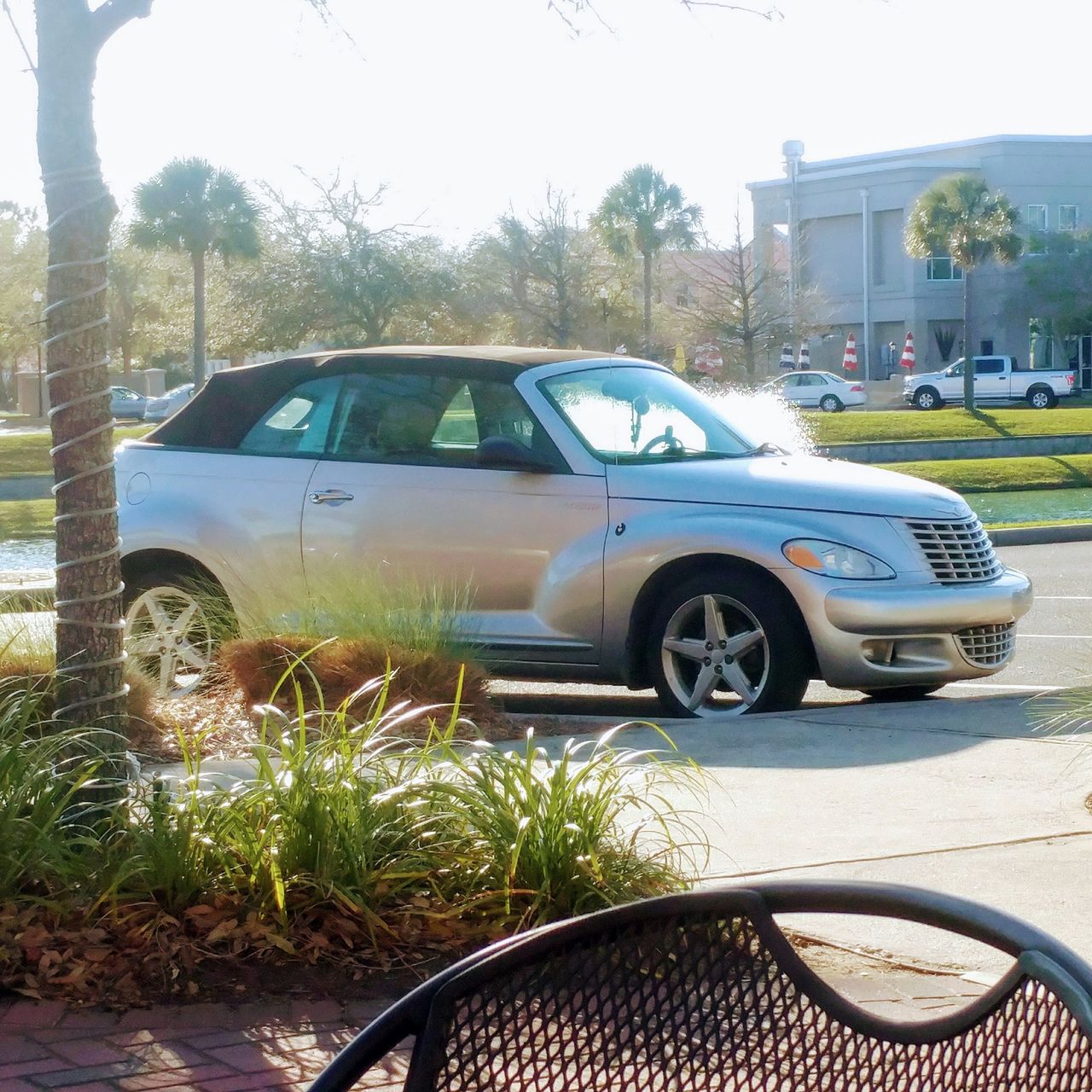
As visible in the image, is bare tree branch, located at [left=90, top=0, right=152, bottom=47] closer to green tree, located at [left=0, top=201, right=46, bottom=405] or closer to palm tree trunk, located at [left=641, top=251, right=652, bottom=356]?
palm tree trunk, located at [left=641, top=251, right=652, bottom=356]

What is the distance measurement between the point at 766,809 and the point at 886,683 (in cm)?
219

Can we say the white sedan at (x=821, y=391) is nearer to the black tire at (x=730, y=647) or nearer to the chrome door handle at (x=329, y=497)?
the chrome door handle at (x=329, y=497)

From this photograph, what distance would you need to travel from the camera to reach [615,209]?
57406 millimetres

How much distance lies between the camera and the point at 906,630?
24.9 feet

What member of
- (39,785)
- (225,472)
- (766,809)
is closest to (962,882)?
(766,809)

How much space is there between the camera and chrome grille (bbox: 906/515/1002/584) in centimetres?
771

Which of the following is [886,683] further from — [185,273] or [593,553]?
[185,273]

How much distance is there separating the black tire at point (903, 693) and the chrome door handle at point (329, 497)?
2.89 meters

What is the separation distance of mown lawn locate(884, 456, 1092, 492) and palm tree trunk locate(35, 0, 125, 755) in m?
23.1

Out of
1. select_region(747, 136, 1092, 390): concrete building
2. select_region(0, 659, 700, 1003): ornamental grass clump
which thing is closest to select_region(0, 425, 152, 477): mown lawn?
select_region(0, 659, 700, 1003): ornamental grass clump

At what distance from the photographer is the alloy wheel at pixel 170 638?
295 inches

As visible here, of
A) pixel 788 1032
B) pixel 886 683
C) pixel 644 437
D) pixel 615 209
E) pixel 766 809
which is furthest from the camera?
pixel 615 209

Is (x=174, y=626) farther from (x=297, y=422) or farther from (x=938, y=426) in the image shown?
(x=938, y=426)

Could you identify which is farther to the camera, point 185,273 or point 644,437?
point 185,273
